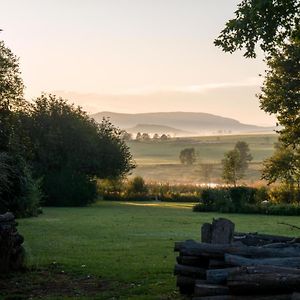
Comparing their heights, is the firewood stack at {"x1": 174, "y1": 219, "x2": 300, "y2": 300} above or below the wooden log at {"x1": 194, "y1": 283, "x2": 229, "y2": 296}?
above

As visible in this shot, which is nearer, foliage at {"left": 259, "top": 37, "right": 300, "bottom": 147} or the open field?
foliage at {"left": 259, "top": 37, "right": 300, "bottom": 147}

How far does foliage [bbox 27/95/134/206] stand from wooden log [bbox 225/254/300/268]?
55135 mm

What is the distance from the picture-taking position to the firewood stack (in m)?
9.24

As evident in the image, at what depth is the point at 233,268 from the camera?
9.52 meters

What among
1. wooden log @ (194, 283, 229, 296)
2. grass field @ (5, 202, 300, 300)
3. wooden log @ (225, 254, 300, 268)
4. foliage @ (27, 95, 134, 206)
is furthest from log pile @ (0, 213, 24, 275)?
foliage @ (27, 95, 134, 206)

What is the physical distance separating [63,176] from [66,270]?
49.4 m

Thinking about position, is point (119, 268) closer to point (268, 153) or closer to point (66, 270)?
point (66, 270)

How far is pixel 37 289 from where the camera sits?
13281mm

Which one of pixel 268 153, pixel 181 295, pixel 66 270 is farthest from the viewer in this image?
pixel 268 153

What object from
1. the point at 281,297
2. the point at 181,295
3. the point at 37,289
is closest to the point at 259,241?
the point at 181,295

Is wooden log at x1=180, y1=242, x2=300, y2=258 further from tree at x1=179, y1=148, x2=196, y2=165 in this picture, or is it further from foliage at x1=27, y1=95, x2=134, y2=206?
tree at x1=179, y1=148, x2=196, y2=165

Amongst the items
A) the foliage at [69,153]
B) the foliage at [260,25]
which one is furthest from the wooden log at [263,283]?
the foliage at [69,153]

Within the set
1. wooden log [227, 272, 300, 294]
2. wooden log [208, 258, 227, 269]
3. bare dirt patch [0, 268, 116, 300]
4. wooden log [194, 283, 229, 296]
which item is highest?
wooden log [208, 258, 227, 269]

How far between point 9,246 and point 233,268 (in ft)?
23.5
